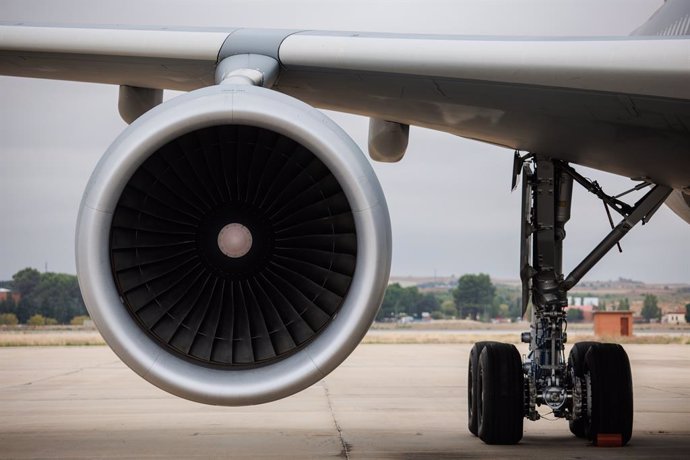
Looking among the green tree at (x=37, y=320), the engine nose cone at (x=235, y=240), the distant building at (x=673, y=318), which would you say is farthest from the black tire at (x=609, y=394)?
the distant building at (x=673, y=318)

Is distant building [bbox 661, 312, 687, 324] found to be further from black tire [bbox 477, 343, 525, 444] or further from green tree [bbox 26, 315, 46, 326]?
black tire [bbox 477, 343, 525, 444]

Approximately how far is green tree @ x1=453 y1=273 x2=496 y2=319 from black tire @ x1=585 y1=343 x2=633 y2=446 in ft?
369

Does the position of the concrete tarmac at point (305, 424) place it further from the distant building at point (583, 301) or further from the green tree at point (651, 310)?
the distant building at point (583, 301)

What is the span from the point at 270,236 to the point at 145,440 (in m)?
3.90

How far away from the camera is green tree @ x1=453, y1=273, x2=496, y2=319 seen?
12050 centimetres

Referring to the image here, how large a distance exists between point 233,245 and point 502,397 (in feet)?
12.0

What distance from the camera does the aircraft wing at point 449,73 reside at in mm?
5531

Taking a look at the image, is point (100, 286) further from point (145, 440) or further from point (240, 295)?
point (145, 440)

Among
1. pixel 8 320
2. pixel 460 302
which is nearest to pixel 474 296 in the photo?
pixel 460 302

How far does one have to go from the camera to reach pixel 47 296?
81.0 meters

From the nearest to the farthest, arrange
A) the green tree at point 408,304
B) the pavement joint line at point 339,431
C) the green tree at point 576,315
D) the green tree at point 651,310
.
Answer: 1. the pavement joint line at point 339,431
2. the green tree at point 576,315
3. the green tree at point 651,310
4. the green tree at point 408,304

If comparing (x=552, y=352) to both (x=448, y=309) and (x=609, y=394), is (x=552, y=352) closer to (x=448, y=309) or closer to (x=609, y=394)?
(x=609, y=394)

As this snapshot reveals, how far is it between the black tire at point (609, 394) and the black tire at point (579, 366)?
243 mm

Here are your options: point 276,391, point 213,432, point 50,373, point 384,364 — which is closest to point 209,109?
point 276,391
